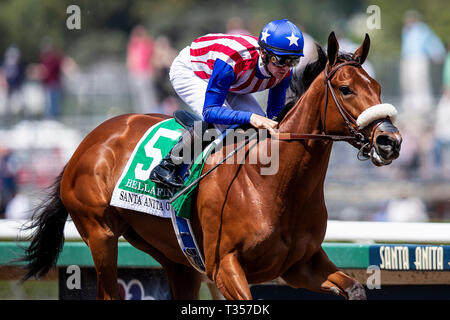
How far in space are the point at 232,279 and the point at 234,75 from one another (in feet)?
3.60

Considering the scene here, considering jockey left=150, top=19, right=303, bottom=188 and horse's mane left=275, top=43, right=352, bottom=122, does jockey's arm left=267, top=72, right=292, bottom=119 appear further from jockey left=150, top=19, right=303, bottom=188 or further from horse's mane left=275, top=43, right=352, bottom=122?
horse's mane left=275, top=43, right=352, bottom=122

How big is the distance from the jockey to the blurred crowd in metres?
4.83

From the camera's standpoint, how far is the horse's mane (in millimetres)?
4199

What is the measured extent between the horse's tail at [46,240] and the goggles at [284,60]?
2.01 meters

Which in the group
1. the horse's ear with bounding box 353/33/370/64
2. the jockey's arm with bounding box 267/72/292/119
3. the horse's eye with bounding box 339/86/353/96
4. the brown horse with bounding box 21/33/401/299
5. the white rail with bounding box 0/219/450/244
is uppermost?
the horse's ear with bounding box 353/33/370/64

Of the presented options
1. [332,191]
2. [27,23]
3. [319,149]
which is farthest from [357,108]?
[27,23]

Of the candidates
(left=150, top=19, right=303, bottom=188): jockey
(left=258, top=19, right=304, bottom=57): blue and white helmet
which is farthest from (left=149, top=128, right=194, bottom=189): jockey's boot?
(left=258, top=19, right=304, bottom=57): blue and white helmet

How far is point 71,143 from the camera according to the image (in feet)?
39.1

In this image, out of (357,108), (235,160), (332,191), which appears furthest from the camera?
(332,191)

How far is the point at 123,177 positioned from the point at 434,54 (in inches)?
317

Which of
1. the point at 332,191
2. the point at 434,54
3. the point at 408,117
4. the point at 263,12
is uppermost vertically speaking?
the point at 263,12
